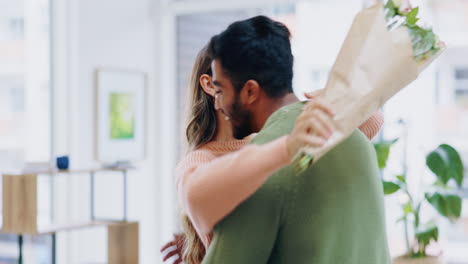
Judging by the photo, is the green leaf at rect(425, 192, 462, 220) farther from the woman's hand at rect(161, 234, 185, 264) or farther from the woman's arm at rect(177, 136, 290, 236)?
the woman's arm at rect(177, 136, 290, 236)

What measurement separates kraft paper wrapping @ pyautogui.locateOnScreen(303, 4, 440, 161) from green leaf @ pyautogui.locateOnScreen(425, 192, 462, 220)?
2.71m

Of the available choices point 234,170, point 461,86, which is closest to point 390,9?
point 234,170

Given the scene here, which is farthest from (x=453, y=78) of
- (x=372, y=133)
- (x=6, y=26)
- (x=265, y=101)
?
(x=265, y=101)

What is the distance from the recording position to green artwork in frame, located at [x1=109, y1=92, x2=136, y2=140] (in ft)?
15.9

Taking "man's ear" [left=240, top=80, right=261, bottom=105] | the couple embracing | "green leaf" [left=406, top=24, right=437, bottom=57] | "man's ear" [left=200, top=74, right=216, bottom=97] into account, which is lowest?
the couple embracing

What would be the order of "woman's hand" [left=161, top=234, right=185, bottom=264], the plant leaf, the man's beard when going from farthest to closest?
the plant leaf
"woman's hand" [left=161, top=234, right=185, bottom=264]
the man's beard

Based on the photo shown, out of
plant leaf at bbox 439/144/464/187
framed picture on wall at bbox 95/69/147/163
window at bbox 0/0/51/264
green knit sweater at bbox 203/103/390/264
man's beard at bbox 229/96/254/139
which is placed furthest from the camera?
framed picture on wall at bbox 95/69/147/163

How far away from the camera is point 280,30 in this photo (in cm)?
120

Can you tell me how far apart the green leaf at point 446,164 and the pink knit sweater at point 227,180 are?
267 centimetres

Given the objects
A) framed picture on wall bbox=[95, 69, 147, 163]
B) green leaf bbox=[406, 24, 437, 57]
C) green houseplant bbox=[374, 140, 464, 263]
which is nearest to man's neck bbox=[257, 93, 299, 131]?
green leaf bbox=[406, 24, 437, 57]

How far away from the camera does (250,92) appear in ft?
3.66

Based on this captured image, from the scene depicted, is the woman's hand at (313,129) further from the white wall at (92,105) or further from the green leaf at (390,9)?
the white wall at (92,105)

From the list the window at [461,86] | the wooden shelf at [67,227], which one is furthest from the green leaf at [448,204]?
the wooden shelf at [67,227]

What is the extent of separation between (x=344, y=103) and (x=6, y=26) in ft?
11.9
